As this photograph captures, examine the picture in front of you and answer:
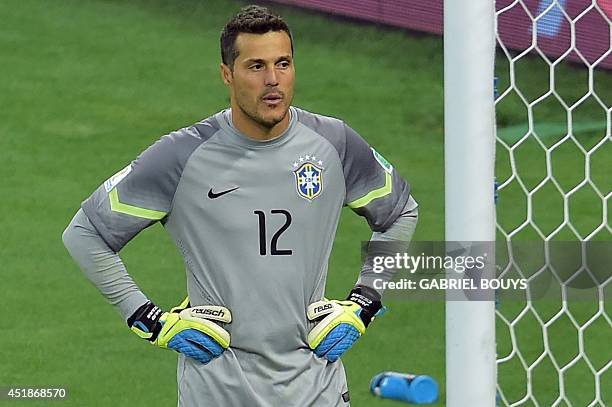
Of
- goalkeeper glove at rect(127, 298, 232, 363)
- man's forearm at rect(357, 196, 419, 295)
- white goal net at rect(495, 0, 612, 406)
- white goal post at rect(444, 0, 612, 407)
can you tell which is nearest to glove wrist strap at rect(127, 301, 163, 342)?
goalkeeper glove at rect(127, 298, 232, 363)

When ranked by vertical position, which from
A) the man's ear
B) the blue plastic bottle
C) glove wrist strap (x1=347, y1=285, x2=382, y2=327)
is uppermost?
the man's ear

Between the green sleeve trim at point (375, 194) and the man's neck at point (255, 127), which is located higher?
the man's neck at point (255, 127)

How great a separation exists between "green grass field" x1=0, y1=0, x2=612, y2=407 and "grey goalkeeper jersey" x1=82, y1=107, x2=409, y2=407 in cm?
268

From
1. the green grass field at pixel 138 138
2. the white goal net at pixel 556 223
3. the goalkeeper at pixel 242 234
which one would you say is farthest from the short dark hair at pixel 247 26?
the green grass field at pixel 138 138

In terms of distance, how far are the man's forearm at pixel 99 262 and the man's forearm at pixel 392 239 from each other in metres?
0.65

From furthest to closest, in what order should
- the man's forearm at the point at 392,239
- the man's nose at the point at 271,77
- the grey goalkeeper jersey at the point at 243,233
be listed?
1. the man's forearm at the point at 392,239
2. the grey goalkeeper jersey at the point at 243,233
3. the man's nose at the point at 271,77

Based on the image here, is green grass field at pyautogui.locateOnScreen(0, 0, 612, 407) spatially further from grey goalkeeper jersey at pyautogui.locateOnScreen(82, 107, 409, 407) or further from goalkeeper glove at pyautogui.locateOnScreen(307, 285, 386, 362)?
grey goalkeeper jersey at pyautogui.locateOnScreen(82, 107, 409, 407)

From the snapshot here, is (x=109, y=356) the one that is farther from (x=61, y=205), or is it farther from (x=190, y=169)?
(x=190, y=169)

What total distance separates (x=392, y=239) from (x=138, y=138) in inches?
246

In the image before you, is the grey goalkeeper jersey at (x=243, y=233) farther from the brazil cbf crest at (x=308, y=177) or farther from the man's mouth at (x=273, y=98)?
the man's mouth at (x=273, y=98)

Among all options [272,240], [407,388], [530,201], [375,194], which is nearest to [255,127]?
[272,240]

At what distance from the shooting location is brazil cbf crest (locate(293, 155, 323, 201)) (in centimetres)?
395

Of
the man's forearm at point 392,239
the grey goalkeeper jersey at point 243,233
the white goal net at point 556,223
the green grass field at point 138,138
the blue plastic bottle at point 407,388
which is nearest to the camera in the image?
the grey goalkeeper jersey at point 243,233

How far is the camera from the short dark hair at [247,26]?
3840 mm
